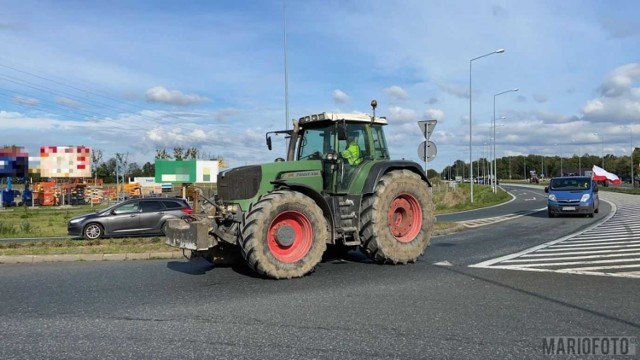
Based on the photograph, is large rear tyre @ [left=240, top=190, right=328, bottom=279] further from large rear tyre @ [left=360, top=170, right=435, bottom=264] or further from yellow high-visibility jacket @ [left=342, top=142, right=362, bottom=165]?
yellow high-visibility jacket @ [left=342, top=142, right=362, bottom=165]

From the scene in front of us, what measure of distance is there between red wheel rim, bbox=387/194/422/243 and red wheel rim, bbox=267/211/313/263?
2.01 m

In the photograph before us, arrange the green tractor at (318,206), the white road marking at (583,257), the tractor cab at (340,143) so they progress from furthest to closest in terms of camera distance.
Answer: the tractor cab at (340,143) < the white road marking at (583,257) < the green tractor at (318,206)

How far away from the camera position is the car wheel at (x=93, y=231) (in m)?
18.2

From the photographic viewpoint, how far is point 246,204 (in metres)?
8.41

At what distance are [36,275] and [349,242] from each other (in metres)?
5.37

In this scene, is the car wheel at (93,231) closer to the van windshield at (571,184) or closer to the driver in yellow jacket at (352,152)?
the driver in yellow jacket at (352,152)

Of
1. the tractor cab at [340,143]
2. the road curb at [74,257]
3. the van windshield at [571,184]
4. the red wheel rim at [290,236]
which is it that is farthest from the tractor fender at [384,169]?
the van windshield at [571,184]

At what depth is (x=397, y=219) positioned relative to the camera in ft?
33.0

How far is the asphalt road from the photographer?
5004mm

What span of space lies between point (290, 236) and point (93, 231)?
12.4 m

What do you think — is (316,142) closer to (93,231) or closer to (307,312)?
(307,312)

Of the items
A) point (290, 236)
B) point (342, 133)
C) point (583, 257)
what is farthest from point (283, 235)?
point (583, 257)

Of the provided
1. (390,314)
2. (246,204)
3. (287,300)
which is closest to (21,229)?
(246,204)

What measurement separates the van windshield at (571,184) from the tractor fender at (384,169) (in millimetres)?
14647
